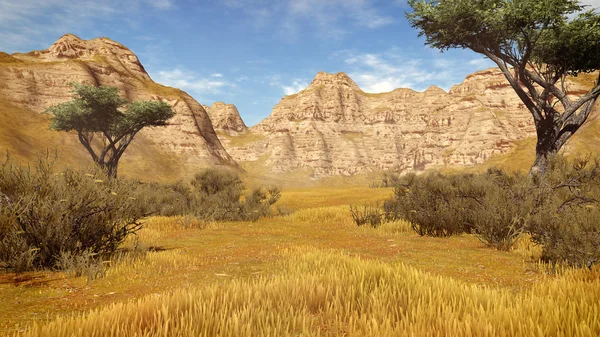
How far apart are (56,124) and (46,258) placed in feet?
127

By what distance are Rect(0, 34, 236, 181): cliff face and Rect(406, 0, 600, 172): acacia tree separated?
53.5 m

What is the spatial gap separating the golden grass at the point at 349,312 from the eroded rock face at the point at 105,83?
7835 centimetres

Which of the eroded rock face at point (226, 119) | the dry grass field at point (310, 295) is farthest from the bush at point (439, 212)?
the eroded rock face at point (226, 119)

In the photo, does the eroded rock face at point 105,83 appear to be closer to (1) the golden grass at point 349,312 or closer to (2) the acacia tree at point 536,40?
(2) the acacia tree at point 536,40

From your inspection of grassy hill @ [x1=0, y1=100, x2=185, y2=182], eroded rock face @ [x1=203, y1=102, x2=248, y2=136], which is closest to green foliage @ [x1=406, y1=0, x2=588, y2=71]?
grassy hill @ [x1=0, y1=100, x2=185, y2=182]

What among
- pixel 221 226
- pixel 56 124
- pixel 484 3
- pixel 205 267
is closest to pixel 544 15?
pixel 484 3

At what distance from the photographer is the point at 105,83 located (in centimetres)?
7806

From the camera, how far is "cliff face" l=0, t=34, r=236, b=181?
215 ft

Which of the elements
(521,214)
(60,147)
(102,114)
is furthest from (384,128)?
(521,214)

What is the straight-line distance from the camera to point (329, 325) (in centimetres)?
293

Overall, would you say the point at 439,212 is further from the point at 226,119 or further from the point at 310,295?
the point at 226,119

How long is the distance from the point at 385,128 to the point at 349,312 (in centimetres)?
11694

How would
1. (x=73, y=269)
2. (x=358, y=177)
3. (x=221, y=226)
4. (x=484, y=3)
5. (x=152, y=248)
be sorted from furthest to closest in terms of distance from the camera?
(x=358, y=177), (x=484, y=3), (x=221, y=226), (x=152, y=248), (x=73, y=269)

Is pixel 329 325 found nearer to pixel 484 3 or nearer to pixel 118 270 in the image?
pixel 118 270
